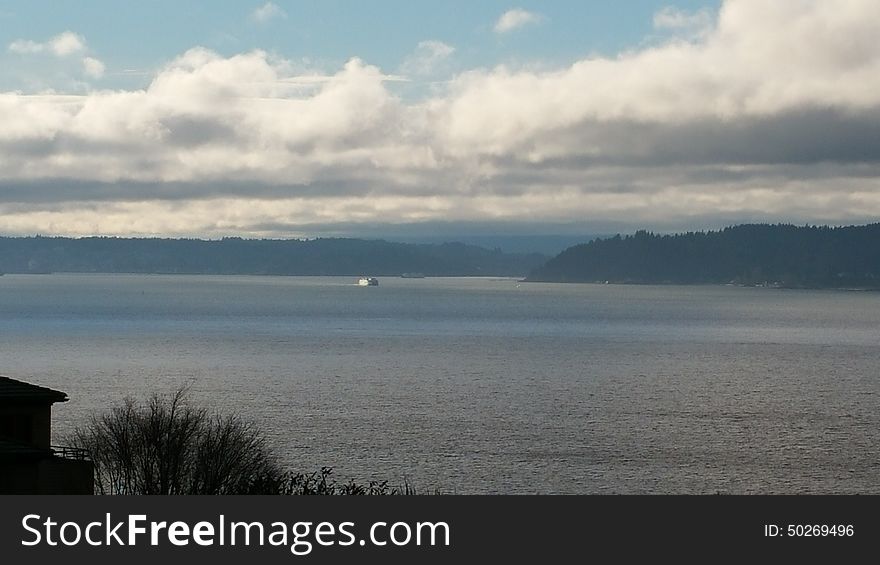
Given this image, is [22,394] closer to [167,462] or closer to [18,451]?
[18,451]

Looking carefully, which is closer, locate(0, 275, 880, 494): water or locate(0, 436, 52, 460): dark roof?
locate(0, 436, 52, 460): dark roof

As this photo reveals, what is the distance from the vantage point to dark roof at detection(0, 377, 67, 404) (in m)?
33.8

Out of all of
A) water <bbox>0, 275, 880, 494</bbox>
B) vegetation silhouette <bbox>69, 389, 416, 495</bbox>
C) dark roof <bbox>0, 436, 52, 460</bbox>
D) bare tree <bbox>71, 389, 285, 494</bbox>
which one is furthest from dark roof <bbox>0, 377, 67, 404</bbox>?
water <bbox>0, 275, 880, 494</bbox>

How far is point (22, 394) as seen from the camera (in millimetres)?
34094

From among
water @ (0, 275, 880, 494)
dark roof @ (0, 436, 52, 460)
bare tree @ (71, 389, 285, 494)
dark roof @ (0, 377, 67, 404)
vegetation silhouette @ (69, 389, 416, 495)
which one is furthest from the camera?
water @ (0, 275, 880, 494)

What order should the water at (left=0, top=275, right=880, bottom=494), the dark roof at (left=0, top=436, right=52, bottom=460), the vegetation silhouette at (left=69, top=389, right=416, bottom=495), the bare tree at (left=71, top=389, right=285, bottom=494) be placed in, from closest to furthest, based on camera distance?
the dark roof at (left=0, top=436, right=52, bottom=460), the vegetation silhouette at (left=69, top=389, right=416, bottom=495), the bare tree at (left=71, top=389, right=285, bottom=494), the water at (left=0, top=275, right=880, bottom=494)

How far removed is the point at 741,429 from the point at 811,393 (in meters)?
24.6

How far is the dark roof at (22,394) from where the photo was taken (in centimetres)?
3381

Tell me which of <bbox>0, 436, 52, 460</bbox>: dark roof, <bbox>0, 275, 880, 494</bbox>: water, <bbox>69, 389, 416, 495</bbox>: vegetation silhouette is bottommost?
<bbox>0, 275, 880, 494</bbox>: water

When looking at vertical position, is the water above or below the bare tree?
below

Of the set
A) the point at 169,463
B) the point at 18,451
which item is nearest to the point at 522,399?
the point at 169,463

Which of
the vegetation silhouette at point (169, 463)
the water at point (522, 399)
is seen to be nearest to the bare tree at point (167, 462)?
the vegetation silhouette at point (169, 463)

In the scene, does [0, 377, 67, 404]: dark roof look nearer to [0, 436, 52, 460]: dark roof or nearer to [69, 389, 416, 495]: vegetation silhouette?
[0, 436, 52, 460]: dark roof
